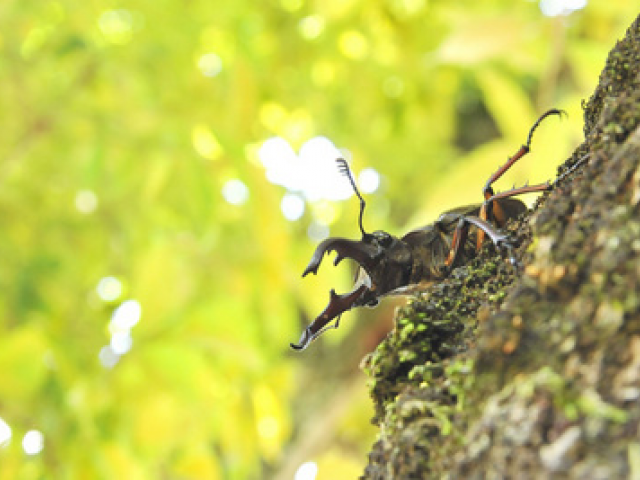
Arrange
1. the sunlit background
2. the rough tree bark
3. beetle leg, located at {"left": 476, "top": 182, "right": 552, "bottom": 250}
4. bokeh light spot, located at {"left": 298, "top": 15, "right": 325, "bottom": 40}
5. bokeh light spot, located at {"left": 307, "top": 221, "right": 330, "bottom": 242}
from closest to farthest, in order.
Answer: the rough tree bark
beetle leg, located at {"left": 476, "top": 182, "right": 552, "bottom": 250}
the sunlit background
bokeh light spot, located at {"left": 298, "top": 15, "right": 325, "bottom": 40}
bokeh light spot, located at {"left": 307, "top": 221, "right": 330, "bottom": 242}

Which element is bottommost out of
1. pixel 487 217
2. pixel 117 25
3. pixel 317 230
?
pixel 487 217

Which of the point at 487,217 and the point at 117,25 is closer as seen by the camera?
the point at 487,217

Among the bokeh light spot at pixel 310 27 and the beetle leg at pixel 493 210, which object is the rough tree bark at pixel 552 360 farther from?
the bokeh light spot at pixel 310 27

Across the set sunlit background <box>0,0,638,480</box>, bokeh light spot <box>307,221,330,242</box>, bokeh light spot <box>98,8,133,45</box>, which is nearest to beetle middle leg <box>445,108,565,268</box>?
sunlit background <box>0,0,638,480</box>

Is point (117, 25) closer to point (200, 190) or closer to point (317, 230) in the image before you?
point (200, 190)

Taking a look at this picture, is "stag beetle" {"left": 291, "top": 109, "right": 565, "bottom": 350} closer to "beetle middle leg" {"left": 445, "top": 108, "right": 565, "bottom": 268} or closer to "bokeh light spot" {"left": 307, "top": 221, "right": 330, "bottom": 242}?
"beetle middle leg" {"left": 445, "top": 108, "right": 565, "bottom": 268}

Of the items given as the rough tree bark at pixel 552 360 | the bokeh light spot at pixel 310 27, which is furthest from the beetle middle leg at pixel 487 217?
the bokeh light spot at pixel 310 27

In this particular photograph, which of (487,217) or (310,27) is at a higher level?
(310,27)

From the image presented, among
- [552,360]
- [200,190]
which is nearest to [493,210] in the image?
[552,360]

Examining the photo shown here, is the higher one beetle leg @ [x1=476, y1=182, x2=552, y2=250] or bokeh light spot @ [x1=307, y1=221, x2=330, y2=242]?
bokeh light spot @ [x1=307, y1=221, x2=330, y2=242]
